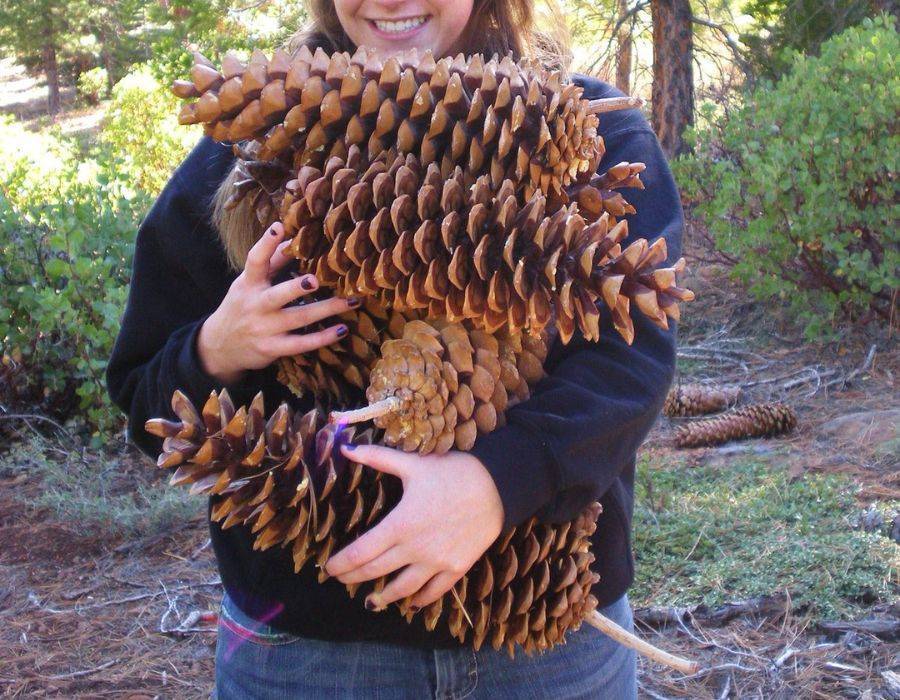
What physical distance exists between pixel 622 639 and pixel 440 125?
729 millimetres

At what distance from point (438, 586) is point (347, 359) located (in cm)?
32

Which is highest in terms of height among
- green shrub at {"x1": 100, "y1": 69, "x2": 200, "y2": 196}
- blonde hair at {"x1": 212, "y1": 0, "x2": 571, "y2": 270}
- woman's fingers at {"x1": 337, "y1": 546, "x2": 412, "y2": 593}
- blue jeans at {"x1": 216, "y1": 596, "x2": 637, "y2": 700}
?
blonde hair at {"x1": 212, "y1": 0, "x2": 571, "y2": 270}

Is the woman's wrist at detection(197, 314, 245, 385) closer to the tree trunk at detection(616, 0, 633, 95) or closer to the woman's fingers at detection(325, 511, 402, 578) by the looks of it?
the woman's fingers at detection(325, 511, 402, 578)

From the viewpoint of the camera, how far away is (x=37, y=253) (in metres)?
4.97

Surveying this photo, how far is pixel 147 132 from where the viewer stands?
1077 centimetres

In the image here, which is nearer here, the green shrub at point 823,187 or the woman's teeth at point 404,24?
the woman's teeth at point 404,24

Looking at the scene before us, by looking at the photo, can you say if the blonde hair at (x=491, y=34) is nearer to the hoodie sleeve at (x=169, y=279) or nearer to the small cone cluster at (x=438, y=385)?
the hoodie sleeve at (x=169, y=279)

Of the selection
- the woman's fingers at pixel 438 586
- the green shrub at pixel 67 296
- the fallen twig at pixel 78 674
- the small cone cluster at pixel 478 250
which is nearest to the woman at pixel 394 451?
the woman's fingers at pixel 438 586

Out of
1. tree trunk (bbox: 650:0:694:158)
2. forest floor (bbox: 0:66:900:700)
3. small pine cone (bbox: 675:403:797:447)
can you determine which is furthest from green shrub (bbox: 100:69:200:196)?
small pine cone (bbox: 675:403:797:447)

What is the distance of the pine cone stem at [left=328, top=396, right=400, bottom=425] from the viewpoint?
111 cm

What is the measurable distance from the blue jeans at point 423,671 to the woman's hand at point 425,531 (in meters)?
0.35

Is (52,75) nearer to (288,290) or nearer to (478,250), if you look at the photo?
(288,290)

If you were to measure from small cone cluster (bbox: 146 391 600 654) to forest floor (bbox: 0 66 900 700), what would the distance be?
174cm

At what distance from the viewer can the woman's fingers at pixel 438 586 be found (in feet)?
4.00
